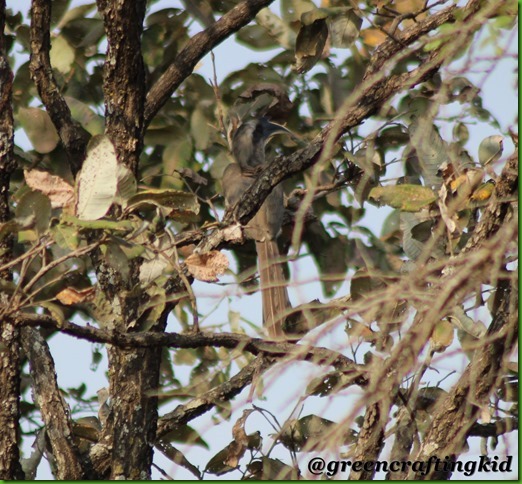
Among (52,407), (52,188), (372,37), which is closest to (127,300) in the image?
(52,407)

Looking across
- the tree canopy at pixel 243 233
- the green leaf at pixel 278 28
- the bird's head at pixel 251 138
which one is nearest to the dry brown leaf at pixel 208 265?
the tree canopy at pixel 243 233

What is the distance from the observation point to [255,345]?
264 centimetres

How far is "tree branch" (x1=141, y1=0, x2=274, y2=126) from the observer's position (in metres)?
3.57

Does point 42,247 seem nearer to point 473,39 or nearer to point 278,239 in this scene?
point 473,39

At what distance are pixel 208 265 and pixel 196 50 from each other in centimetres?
139

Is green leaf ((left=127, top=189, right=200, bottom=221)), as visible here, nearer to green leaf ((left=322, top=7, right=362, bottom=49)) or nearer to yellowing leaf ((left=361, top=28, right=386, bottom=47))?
green leaf ((left=322, top=7, right=362, bottom=49))

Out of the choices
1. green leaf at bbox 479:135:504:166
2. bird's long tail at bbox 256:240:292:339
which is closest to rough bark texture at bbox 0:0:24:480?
bird's long tail at bbox 256:240:292:339

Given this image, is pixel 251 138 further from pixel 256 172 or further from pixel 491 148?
pixel 491 148

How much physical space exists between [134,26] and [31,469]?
163 cm

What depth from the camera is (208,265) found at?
245 cm

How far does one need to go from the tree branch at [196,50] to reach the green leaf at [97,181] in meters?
1.36

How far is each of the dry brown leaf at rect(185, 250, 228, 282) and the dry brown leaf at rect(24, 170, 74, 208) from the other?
40cm

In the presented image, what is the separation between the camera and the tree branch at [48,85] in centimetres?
335

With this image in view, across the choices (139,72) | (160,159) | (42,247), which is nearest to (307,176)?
(160,159)
